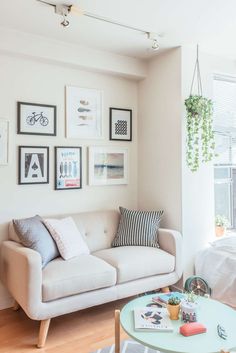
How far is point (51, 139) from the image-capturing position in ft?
10.5

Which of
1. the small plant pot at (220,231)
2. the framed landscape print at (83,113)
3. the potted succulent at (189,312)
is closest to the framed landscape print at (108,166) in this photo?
the framed landscape print at (83,113)

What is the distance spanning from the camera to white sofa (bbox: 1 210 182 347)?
226cm

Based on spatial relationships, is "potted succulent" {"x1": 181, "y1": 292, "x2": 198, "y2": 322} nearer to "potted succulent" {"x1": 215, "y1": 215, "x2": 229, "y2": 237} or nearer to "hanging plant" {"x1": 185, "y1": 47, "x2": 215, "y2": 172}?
"hanging plant" {"x1": 185, "y1": 47, "x2": 215, "y2": 172}

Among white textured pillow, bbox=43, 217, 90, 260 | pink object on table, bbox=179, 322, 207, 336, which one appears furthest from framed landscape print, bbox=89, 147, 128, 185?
pink object on table, bbox=179, 322, 207, 336

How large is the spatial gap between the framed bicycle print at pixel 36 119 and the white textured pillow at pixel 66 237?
0.90 meters

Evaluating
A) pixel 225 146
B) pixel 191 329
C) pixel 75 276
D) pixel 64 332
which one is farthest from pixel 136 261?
pixel 225 146

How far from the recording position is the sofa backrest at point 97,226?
312cm

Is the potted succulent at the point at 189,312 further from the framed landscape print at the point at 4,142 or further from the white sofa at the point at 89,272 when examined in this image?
the framed landscape print at the point at 4,142

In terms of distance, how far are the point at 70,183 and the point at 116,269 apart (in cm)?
110

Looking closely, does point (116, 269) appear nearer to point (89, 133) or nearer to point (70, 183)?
point (70, 183)

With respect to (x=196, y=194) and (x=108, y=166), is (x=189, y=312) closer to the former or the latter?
(x=196, y=194)

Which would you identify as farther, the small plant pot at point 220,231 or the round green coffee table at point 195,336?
the small plant pot at point 220,231

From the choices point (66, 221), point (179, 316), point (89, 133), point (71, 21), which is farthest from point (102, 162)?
point (179, 316)

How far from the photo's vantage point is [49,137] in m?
3.17
